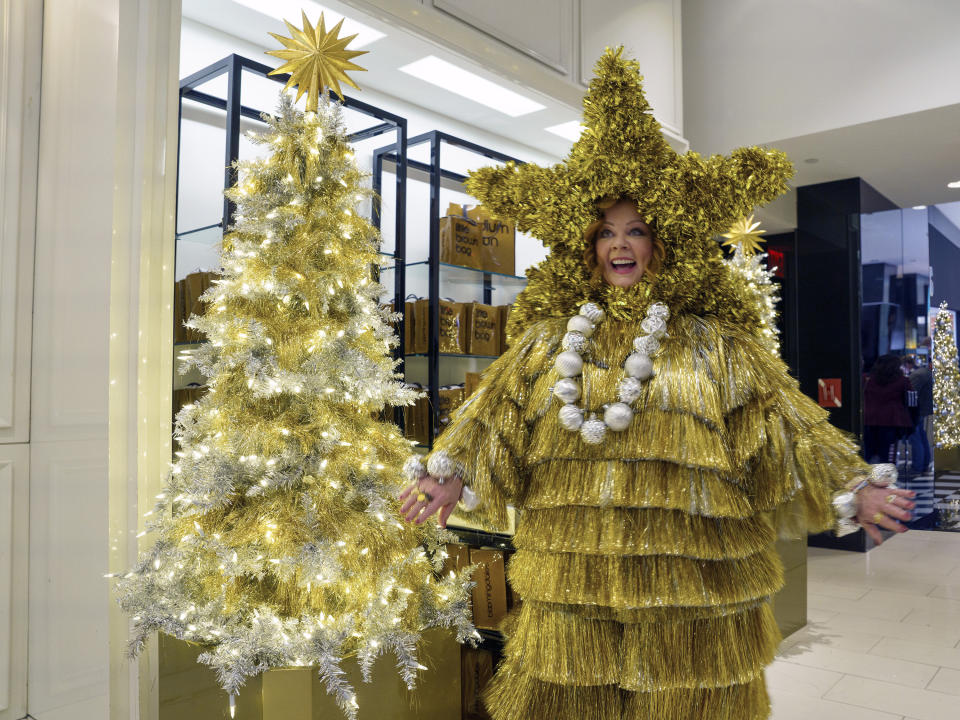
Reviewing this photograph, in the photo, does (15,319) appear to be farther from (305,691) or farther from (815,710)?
(815,710)

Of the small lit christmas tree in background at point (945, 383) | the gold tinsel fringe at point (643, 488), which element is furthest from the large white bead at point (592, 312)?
the small lit christmas tree in background at point (945, 383)

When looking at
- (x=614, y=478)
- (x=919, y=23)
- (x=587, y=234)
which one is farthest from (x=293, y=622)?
(x=919, y=23)

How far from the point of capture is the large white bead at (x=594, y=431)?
1.62m

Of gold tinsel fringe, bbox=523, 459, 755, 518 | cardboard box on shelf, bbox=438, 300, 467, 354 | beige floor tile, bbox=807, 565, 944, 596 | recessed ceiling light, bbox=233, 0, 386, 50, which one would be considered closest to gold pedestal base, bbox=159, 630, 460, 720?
gold tinsel fringe, bbox=523, 459, 755, 518

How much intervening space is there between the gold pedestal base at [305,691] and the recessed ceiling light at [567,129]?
2.85m

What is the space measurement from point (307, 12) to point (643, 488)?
224 centimetres

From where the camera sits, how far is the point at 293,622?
1951mm

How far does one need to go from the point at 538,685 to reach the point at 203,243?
208 centimetres

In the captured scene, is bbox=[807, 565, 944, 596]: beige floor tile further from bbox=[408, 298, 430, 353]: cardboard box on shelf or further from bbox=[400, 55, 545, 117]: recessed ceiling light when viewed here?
bbox=[400, 55, 545, 117]: recessed ceiling light

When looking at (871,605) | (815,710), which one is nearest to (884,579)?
(871,605)

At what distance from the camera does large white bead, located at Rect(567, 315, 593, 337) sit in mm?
1751

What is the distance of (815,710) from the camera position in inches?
110

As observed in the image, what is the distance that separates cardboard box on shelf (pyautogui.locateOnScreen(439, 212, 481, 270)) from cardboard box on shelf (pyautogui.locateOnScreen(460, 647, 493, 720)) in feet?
6.35

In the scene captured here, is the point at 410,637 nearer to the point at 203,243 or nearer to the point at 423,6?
the point at 203,243
